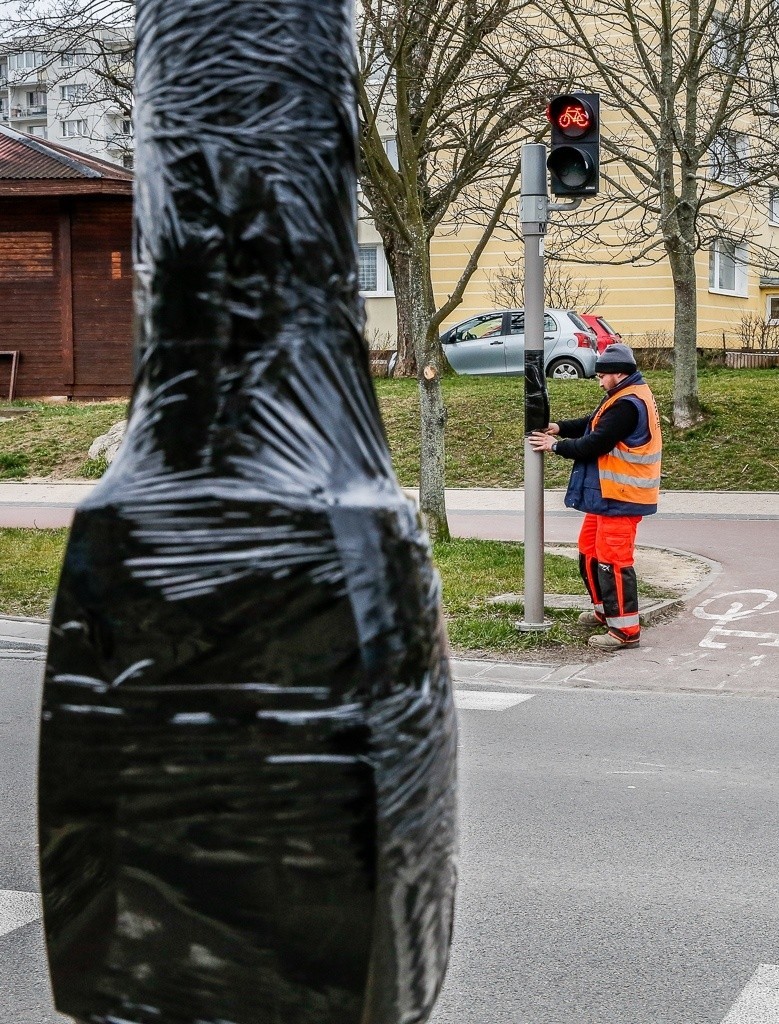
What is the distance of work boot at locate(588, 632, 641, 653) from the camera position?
905cm

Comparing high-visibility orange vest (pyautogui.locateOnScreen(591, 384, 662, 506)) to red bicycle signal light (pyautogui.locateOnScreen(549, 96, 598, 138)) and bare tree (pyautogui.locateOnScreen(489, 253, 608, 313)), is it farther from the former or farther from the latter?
bare tree (pyautogui.locateOnScreen(489, 253, 608, 313))

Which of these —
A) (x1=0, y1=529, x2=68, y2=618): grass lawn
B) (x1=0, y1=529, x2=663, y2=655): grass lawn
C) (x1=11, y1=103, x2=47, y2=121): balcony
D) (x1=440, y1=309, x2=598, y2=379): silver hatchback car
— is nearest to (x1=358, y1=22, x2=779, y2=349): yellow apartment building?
(x1=440, y1=309, x2=598, y2=379): silver hatchback car

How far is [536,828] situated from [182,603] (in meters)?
4.05

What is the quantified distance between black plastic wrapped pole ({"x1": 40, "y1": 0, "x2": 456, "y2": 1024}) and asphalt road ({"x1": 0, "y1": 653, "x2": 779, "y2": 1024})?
2366 millimetres

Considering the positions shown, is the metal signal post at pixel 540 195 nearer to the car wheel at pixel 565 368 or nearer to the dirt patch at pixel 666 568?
the dirt patch at pixel 666 568

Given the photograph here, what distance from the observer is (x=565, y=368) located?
1025 inches

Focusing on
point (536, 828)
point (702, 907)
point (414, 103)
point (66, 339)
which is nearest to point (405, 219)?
point (414, 103)

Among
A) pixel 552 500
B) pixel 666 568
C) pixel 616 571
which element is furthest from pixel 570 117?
pixel 552 500

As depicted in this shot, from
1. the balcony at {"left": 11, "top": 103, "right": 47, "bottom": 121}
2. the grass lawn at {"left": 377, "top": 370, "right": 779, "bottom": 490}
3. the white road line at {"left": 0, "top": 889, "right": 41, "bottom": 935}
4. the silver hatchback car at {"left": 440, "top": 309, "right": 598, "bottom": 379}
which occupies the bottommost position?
the white road line at {"left": 0, "top": 889, "right": 41, "bottom": 935}

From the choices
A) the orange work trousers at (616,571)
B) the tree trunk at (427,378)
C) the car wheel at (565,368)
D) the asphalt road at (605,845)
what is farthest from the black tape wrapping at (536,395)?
the car wheel at (565,368)

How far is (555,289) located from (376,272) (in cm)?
788

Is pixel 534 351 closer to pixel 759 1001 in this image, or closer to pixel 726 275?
pixel 759 1001

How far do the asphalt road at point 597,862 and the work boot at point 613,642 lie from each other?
138cm

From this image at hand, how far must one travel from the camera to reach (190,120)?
5.50 ft
